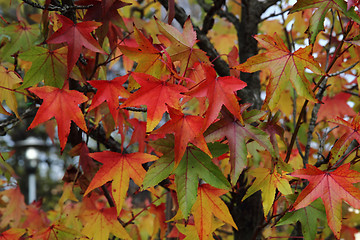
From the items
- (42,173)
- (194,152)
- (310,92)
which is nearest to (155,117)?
(194,152)

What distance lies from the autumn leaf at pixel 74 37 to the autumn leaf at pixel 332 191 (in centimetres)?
60

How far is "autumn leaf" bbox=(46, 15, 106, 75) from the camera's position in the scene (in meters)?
0.79

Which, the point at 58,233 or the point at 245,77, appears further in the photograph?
the point at 245,77

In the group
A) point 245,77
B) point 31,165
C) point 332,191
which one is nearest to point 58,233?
point 332,191

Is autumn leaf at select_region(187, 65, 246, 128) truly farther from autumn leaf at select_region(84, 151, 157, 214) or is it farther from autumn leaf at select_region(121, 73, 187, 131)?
autumn leaf at select_region(84, 151, 157, 214)

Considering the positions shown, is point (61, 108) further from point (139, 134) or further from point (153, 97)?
point (139, 134)

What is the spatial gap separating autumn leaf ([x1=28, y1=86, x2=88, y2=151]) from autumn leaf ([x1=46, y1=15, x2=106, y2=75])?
4.2 inches

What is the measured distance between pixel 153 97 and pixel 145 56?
0.14 meters

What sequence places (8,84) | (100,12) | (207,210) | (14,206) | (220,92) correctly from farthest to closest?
(14,206)
(8,84)
(100,12)
(207,210)
(220,92)

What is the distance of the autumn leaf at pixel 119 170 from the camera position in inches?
33.4

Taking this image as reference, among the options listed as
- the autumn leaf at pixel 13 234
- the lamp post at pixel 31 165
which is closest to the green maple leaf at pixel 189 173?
the autumn leaf at pixel 13 234

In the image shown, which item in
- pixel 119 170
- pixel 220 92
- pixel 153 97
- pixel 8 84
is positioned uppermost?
pixel 220 92

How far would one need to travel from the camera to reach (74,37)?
808 mm

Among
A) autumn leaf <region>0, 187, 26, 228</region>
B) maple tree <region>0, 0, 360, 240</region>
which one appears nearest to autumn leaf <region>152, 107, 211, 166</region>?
maple tree <region>0, 0, 360, 240</region>
